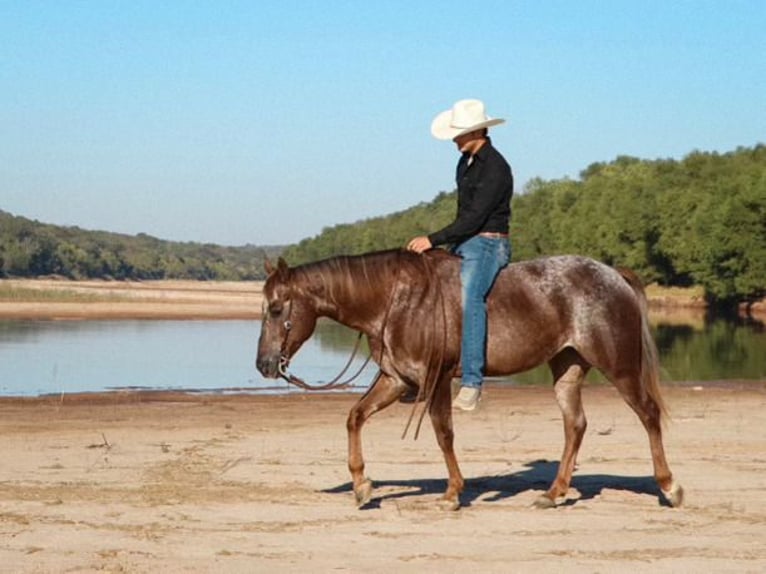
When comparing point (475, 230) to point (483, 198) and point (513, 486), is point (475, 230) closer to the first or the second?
point (483, 198)

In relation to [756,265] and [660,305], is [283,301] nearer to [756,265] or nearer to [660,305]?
[756,265]

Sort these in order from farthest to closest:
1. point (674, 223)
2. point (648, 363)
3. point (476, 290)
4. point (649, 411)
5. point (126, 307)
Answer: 1. point (674, 223)
2. point (126, 307)
3. point (648, 363)
4. point (649, 411)
5. point (476, 290)

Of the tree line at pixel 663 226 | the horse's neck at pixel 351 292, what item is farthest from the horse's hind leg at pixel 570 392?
the tree line at pixel 663 226

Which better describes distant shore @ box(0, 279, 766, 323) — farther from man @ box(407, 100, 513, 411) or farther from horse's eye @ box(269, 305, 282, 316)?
man @ box(407, 100, 513, 411)

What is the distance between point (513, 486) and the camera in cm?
1207

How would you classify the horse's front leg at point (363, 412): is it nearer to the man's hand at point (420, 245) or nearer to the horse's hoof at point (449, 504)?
the horse's hoof at point (449, 504)

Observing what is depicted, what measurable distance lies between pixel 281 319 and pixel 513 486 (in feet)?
9.34

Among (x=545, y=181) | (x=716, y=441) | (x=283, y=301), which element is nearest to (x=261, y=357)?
(x=283, y=301)

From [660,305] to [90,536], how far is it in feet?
307

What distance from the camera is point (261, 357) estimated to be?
1066cm

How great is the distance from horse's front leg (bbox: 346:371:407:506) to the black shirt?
1192 mm

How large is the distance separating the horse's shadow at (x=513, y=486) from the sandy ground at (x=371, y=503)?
1.1 inches

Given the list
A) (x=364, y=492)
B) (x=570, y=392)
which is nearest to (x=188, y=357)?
(x=570, y=392)

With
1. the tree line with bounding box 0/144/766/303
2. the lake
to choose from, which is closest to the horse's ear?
Result: the lake
